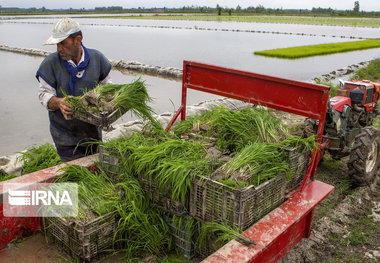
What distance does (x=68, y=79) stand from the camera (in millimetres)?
3547

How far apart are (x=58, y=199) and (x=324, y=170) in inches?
154

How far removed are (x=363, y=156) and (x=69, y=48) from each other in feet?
11.9

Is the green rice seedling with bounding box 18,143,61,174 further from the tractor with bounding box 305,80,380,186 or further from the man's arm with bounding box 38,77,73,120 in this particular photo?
the tractor with bounding box 305,80,380,186

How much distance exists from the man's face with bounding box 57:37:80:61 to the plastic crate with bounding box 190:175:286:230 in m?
1.85

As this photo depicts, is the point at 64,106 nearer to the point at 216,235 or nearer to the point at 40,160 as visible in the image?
the point at 40,160

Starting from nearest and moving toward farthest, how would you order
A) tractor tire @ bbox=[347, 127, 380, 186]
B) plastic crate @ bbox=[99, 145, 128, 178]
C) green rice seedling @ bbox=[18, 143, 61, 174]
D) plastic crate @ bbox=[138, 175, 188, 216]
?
plastic crate @ bbox=[138, 175, 188, 216]
plastic crate @ bbox=[99, 145, 128, 178]
green rice seedling @ bbox=[18, 143, 61, 174]
tractor tire @ bbox=[347, 127, 380, 186]

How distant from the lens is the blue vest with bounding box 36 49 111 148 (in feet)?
11.4

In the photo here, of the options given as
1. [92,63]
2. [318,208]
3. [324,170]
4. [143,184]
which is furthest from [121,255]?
[324,170]

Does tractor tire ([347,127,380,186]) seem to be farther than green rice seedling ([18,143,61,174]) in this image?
Yes

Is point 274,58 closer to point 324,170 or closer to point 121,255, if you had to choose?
point 324,170

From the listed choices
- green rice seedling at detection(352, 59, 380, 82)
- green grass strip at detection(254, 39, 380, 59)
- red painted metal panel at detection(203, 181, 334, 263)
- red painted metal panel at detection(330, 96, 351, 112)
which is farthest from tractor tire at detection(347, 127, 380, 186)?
green grass strip at detection(254, 39, 380, 59)

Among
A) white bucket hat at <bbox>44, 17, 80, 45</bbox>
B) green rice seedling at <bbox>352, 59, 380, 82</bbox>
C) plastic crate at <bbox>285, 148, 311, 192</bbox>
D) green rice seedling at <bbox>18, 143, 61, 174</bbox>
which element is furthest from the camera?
green rice seedling at <bbox>352, 59, 380, 82</bbox>

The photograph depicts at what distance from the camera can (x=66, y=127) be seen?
367 centimetres

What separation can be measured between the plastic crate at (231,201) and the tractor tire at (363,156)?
2261mm
